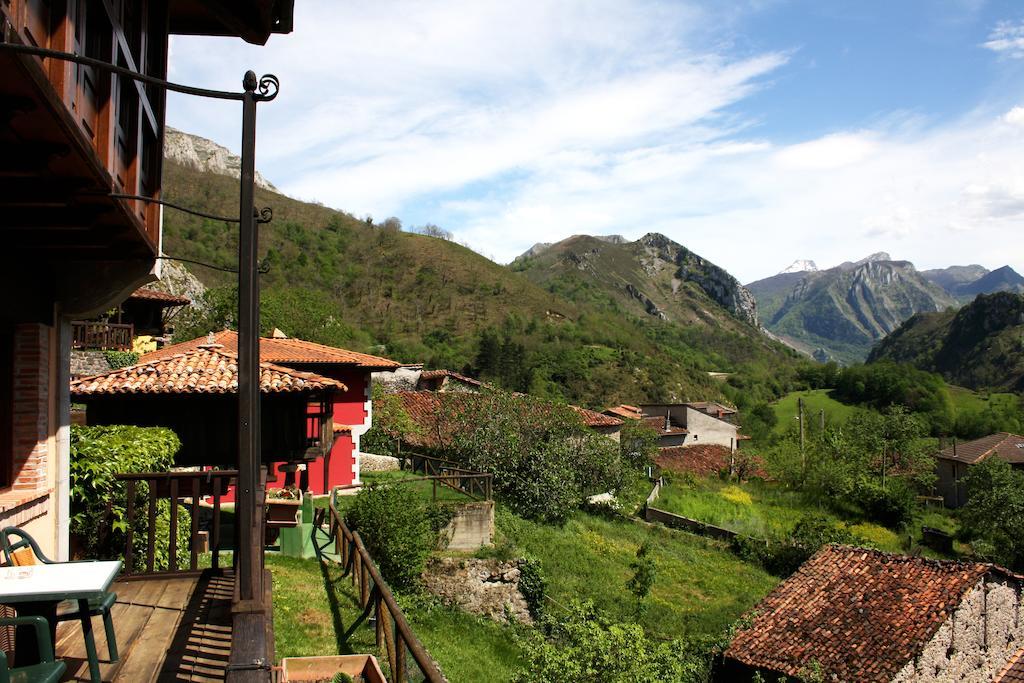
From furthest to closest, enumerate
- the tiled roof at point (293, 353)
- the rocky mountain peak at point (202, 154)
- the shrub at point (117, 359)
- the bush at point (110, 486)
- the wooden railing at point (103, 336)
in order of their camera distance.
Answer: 1. the rocky mountain peak at point (202, 154)
2. the wooden railing at point (103, 336)
3. the shrub at point (117, 359)
4. the tiled roof at point (293, 353)
5. the bush at point (110, 486)

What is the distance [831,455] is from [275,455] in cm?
3317

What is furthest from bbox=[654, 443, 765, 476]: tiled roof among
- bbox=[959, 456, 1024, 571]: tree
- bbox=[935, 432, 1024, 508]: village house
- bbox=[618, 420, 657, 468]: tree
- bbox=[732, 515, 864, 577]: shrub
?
bbox=[732, 515, 864, 577]: shrub

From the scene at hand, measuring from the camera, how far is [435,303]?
76750 mm

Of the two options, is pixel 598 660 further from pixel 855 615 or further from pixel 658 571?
pixel 658 571

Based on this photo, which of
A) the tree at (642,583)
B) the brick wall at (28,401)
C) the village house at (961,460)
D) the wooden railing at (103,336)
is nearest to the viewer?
the brick wall at (28,401)

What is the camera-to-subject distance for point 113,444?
8.52m

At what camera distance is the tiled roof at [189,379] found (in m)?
13.4

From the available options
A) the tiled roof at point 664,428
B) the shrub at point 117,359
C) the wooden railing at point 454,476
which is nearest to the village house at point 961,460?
the tiled roof at point 664,428

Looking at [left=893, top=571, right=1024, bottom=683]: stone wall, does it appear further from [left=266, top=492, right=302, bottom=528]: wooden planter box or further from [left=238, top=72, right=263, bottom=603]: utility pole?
[left=238, top=72, right=263, bottom=603]: utility pole

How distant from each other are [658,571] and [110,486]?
719 inches

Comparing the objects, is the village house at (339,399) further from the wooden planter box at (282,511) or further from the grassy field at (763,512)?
the grassy field at (763,512)

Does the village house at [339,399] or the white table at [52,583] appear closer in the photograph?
the white table at [52,583]

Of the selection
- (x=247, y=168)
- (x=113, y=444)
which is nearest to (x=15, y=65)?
(x=247, y=168)

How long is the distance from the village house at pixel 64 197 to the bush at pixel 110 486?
1.16 metres
